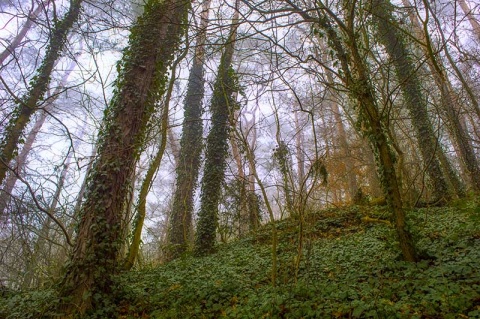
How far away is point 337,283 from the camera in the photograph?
12.2 feet

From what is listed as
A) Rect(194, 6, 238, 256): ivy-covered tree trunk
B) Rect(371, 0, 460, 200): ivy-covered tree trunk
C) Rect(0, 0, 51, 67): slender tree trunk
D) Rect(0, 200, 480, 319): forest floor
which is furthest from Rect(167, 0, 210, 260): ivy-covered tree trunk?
Rect(371, 0, 460, 200): ivy-covered tree trunk

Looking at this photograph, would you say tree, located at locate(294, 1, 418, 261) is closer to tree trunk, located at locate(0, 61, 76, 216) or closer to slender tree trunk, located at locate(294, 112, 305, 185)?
slender tree trunk, located at locate(294, 112, 305, 185)

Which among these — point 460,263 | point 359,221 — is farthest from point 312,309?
point 359,221

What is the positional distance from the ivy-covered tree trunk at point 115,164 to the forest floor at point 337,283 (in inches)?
20.1

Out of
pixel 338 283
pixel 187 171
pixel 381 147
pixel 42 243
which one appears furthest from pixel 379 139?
pixel 187 171

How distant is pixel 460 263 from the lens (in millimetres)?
3439

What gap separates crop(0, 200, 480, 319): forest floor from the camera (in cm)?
Result: 289

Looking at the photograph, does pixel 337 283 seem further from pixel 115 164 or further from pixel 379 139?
pixel 115 164

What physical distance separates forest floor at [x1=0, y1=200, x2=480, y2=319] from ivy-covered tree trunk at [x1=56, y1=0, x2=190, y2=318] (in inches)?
20.1

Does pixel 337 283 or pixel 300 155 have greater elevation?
pixel 300 155

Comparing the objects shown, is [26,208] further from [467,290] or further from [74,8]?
[74,8]

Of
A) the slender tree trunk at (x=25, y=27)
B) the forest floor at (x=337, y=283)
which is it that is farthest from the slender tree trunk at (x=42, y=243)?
the slender tree trunk at (x=25, y=27)

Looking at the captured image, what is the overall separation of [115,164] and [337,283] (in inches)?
140

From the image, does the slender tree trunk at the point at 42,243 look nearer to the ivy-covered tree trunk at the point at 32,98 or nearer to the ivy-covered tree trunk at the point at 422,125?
the ivy-covered tree trunk at the point at 32,98
